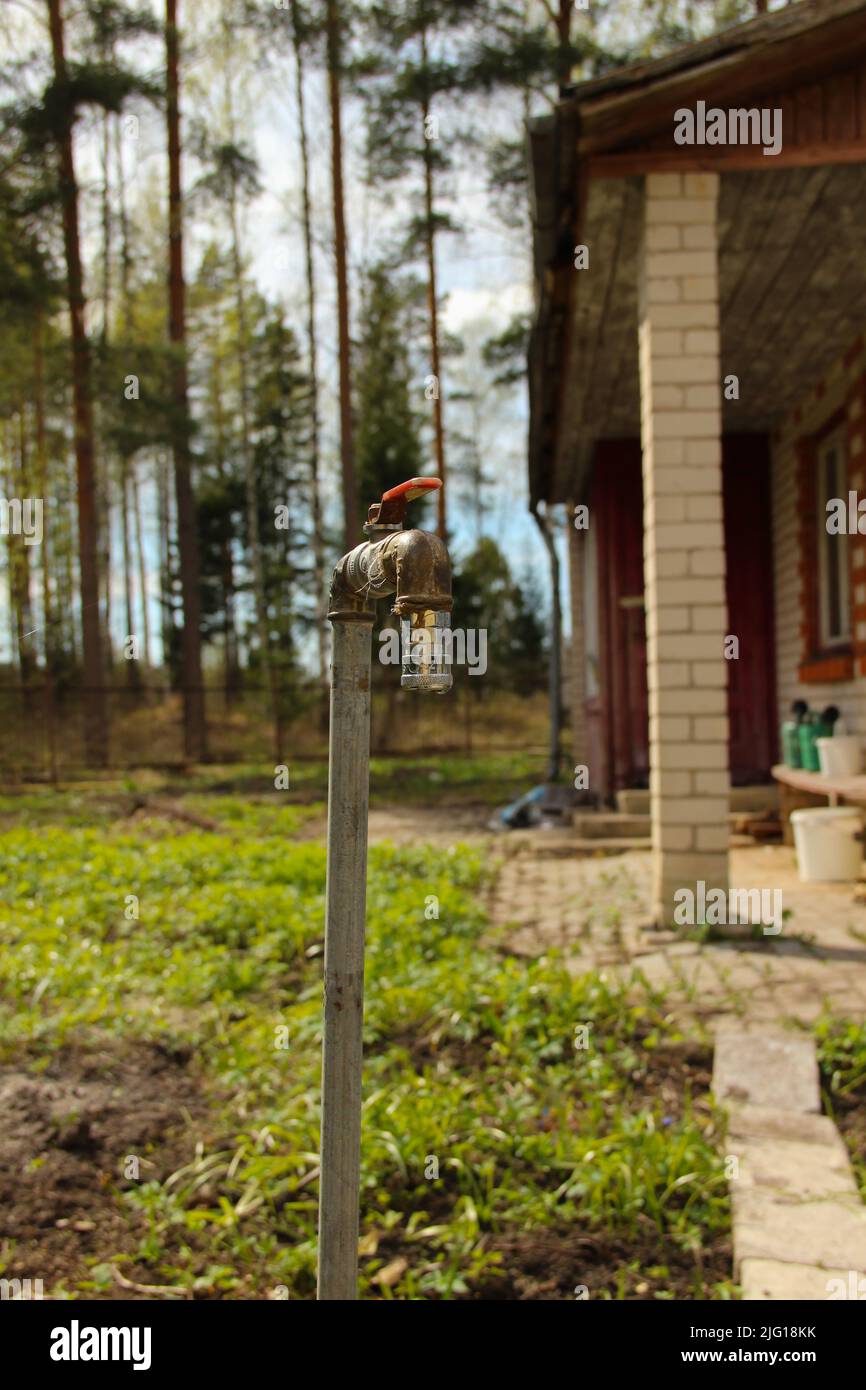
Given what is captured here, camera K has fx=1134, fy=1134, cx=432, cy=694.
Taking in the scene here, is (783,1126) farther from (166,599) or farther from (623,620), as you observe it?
Answer: (166,599)

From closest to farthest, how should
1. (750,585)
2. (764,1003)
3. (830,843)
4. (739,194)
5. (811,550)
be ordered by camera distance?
(764,1003) → (739,194) → (830,843) → (811,550) → (750,585)

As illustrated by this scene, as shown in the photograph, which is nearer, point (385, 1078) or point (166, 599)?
point (385, 1078)

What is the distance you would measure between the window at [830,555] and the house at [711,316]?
2 cm

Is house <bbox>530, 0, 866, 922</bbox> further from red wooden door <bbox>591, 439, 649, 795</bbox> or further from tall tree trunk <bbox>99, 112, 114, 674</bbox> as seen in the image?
tall tree trunk <bbox>99, 112, 114, 674</bbox>

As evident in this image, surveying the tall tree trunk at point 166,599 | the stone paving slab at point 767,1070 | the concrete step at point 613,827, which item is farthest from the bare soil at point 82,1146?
the tall tree trunk at point 166,599

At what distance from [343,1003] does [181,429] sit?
14828 millimetres

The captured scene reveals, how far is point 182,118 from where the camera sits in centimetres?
1647

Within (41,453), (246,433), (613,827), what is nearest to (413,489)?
(613,827)

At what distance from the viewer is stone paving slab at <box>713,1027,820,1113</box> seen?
3.13m

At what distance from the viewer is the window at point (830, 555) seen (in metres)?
7.81

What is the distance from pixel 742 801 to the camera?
846 centimetres

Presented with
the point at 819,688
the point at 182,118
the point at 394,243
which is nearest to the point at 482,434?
the point at 394,243

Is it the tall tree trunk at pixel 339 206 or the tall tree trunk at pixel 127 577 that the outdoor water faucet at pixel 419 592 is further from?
the tall tree trunk at pixel 127 577
